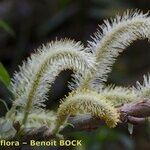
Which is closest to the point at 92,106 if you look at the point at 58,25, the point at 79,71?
the point at 79,71

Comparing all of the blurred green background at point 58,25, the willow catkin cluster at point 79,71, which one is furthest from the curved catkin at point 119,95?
the blurred green background at point 58,25

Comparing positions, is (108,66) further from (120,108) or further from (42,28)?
(42,28)

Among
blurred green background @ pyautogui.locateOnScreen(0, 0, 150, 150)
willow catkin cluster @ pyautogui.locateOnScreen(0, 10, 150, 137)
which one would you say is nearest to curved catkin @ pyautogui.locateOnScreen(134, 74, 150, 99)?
willow catkin cluster @ pyautogui.locateOnScreen(0, 10, 150, 137)

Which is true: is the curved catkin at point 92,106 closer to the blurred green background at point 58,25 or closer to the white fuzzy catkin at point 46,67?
the white fuzzy catkin at point 46,67

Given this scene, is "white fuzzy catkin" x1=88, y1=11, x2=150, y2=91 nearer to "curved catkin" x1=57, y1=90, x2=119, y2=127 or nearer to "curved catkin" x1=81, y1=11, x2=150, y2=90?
"curved catkin" x1=81, y1=11, x2=150, y2=90

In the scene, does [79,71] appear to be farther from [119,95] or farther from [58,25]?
[58,25]
